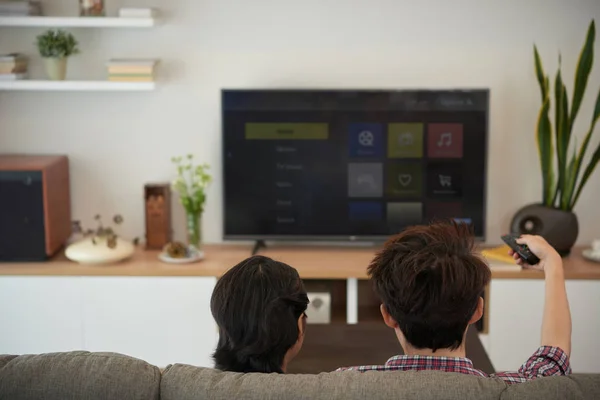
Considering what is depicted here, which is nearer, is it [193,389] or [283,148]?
[193,389]

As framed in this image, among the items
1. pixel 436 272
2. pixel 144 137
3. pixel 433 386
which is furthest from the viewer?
pixel 144 137

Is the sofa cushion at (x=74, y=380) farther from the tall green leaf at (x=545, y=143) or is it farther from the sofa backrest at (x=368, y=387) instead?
the tall green leaf at (x=545, y=143)

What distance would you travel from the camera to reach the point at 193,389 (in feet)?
6.09

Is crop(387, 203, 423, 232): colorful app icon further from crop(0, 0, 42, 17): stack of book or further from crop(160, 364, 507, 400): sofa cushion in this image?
crop(160, 364, 507, 400): sofa cushion

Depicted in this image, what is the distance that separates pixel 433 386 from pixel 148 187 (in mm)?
2801

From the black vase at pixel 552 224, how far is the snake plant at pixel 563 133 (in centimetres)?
6

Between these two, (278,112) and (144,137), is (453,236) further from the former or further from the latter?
(144,137)

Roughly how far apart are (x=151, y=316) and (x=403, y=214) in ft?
4.15

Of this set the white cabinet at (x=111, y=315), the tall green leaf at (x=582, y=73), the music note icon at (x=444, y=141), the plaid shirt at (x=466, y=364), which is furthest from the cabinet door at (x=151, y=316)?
the plaid shirt at (x=466, y=364)

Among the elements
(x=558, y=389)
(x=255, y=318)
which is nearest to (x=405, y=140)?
(x=255, y=318)

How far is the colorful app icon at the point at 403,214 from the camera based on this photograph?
4387 mm

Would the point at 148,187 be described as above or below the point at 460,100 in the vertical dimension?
below

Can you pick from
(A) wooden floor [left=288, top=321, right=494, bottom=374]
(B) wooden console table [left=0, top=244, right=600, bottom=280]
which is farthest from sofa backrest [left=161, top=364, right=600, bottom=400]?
(B) wooden console table [left=0, top=244, right=600, bottom=280]

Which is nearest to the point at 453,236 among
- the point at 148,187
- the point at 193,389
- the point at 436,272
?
the point at 436,272
